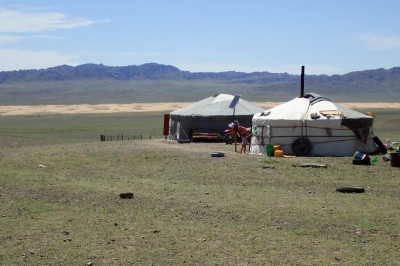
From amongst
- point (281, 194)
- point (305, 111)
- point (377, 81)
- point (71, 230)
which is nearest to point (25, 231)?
point (71, 230)

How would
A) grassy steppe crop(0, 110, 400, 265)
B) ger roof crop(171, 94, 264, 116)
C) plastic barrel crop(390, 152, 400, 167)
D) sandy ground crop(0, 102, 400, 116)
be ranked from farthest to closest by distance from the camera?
sandy ground crop(0, 102, 400, 116)
ger roof crop(171, 94, 264, 116)
plastic barrel crop(390, 152, 400, 167)
grassy steppe crop(0, 110, 400, 265)

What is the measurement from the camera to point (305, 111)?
24.5 meters

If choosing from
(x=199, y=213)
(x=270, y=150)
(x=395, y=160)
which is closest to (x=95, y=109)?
(x=270, y=150)

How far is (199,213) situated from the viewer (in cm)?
1257

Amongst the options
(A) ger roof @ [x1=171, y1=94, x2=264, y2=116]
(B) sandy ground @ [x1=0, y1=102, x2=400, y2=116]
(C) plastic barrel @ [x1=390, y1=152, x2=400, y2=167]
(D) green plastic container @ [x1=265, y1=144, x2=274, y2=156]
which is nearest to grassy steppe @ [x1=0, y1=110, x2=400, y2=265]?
(C) plastic barrel @ [x1=390, y1=152, x2=400, y2=167]

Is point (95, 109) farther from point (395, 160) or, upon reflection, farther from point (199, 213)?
point (199, 213)

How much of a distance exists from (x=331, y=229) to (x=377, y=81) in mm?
195411

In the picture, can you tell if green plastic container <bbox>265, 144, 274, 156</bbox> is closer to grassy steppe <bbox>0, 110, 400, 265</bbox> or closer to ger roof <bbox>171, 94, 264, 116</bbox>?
grassy steppe <bbox>0, 110, 400, 265</bbox>

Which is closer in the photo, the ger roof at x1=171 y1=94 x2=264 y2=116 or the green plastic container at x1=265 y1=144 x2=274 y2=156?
the green plastic container at x1=265 y1=144 x2=274 y2=156

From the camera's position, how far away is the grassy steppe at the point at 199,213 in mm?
9484

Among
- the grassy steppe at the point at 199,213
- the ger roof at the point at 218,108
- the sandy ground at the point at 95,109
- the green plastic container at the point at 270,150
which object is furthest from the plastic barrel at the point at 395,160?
the sandy ground at the point at 95,109

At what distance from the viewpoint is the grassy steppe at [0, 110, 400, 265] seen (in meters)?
9.48

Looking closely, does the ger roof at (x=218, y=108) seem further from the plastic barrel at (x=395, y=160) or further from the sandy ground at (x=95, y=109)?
the sandy ground at (x=95, y=109)

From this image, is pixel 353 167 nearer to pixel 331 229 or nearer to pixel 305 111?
pixel 305 111
